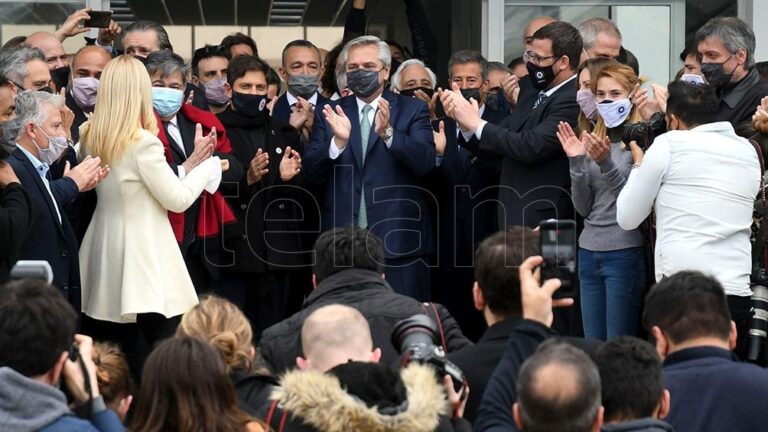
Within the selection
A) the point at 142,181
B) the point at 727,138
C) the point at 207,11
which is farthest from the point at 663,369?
the point at 207,11

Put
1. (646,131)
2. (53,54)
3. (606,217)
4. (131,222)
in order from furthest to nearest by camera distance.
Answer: (53,54)
(606,217)
(646,131)
(131,222)

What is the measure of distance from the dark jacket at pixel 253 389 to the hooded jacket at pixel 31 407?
3.07 ft

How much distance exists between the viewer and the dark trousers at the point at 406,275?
884 cm

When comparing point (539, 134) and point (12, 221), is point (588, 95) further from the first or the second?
point (12, 221)

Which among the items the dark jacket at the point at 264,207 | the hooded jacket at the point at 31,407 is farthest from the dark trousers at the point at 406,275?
the hooded jacket at the point at 31,407

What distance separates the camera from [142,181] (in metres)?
7.79

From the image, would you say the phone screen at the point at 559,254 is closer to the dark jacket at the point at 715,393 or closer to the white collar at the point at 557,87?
the dark jacket at the point at 715,393

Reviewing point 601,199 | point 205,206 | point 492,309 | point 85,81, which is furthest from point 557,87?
point 492,309

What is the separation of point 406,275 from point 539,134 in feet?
4.07

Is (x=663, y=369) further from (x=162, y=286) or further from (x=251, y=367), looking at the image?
(x=162, y=286)

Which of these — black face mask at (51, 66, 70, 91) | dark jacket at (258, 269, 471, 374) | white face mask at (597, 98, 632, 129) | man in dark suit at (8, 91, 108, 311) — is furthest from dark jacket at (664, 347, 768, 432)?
black face mask at (51, 66, 70, 91)

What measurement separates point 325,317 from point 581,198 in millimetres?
3439

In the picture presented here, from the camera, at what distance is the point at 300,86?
9883 mm

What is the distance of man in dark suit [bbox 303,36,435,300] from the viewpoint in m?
8.80
